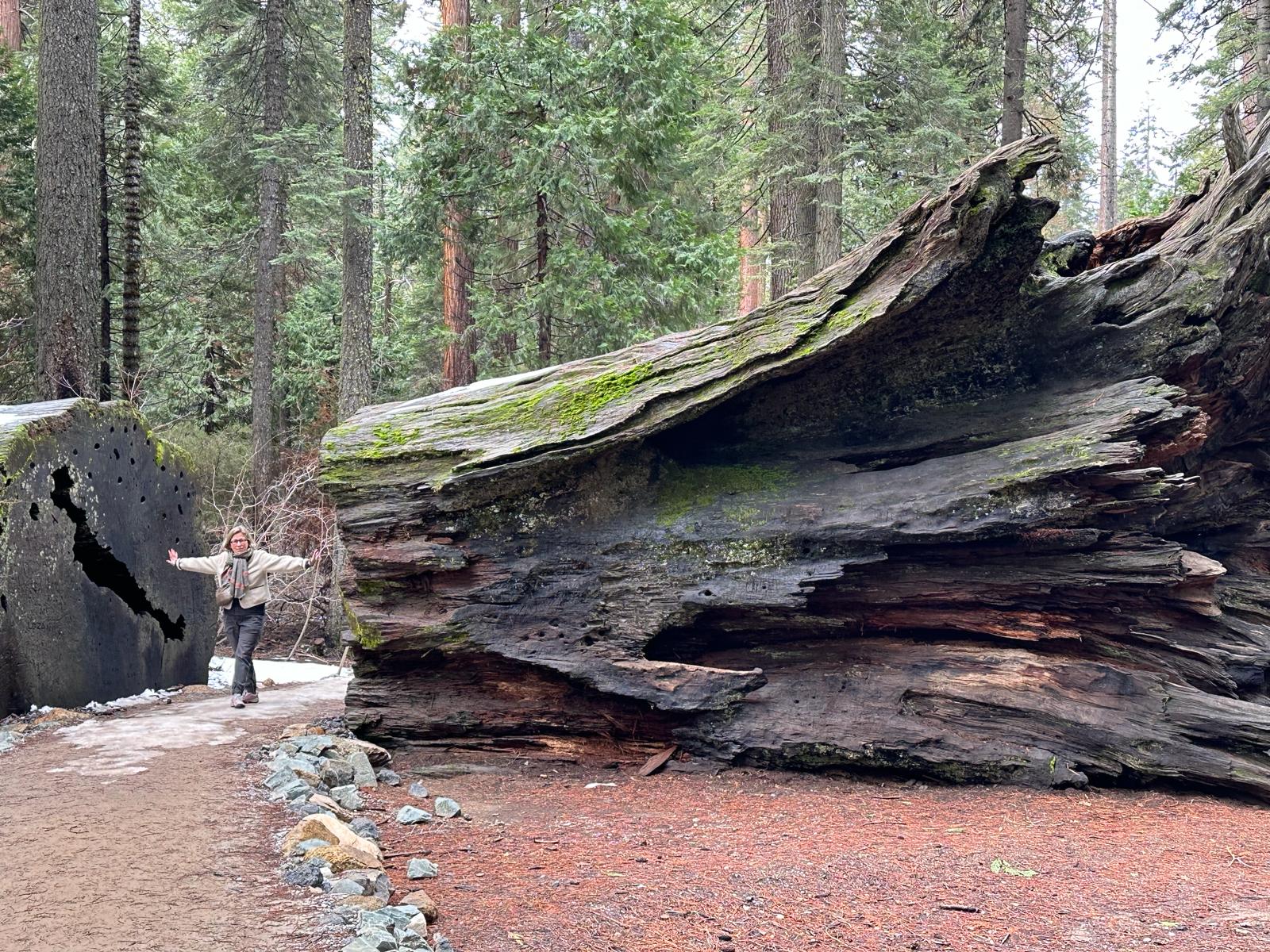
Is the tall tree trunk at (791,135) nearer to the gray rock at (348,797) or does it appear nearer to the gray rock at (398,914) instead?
the gray rock at (348,797)

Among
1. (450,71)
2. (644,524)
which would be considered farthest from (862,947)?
(450,71)

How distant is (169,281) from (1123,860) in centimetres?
2046

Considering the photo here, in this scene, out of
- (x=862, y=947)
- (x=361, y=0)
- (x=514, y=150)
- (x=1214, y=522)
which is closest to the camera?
(x=862, y=947)

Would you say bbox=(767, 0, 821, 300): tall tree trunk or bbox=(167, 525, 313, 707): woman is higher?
bbox=(767, 0, 821, 300): tall tree trunk

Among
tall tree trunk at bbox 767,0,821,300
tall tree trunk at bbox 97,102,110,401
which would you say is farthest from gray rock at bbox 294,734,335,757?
tall tree trunk at bbox 97,102,110,401

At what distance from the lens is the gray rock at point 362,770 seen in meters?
6.86

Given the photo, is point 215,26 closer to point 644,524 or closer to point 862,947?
point 644,524

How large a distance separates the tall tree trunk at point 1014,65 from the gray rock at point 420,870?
43.2ft

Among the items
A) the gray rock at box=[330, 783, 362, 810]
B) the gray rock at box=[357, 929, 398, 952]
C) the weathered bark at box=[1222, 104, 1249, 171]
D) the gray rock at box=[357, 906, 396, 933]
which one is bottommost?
the gray rock at box=[330, 783, 362, 810]

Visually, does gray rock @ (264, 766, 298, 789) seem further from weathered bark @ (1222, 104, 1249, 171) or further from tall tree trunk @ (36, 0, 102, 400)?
weathered bark @ (1222, 104, 1249, 171)

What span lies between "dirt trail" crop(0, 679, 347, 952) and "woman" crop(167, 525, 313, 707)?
5.08 ft

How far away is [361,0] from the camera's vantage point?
15.0m

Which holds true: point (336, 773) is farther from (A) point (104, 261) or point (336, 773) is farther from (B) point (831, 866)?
(A) point (104, 261)

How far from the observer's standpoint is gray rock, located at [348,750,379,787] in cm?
686
